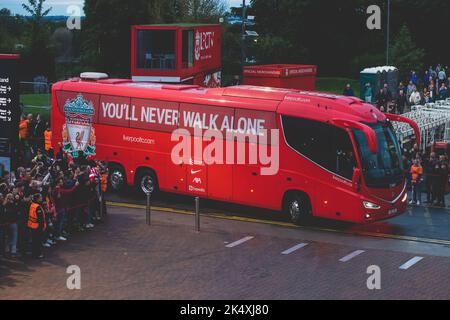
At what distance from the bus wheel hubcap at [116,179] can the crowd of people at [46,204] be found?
1.13 metres

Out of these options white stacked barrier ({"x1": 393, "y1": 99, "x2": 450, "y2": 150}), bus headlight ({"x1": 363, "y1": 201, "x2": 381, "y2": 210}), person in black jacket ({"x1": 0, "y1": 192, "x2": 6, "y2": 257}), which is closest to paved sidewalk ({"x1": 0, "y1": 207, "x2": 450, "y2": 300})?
person in black jacket ({"x1": 0, "y1": 192, "x2": 6, "y2": 257})

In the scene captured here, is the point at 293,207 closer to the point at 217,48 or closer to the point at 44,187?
the point at 44,187

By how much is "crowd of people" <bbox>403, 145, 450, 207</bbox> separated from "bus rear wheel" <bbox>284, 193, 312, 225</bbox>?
14.2 feet

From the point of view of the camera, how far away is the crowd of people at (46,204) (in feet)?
67.4

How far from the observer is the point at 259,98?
25.4 metres

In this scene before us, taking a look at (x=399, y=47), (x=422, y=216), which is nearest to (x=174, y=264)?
(x=422, y=216)

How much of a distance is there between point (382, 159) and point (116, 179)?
8862 millimetres

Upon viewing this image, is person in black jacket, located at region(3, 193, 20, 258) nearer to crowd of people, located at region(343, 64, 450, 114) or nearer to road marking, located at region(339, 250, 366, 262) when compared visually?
road marking, located at region(339, 250, 366, 262)

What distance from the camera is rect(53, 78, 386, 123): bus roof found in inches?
948

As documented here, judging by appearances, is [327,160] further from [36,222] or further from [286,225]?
[36,222]

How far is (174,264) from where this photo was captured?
806 inches

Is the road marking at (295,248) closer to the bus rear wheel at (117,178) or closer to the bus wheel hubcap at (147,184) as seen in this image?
the bus wheel hubcap at (147,184)

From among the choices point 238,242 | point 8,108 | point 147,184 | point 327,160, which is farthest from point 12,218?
point 327,160
